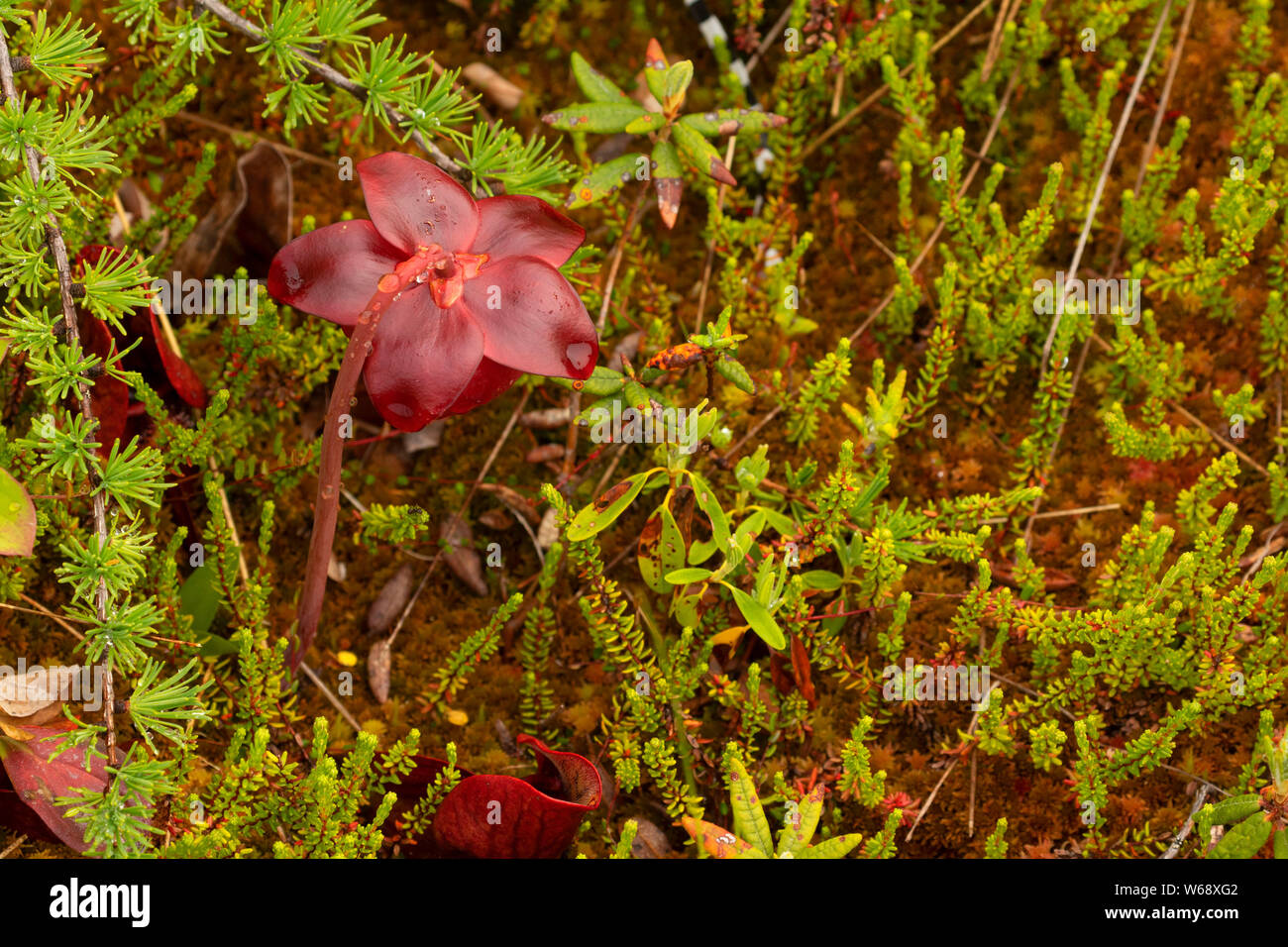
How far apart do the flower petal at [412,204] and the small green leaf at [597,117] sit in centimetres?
49

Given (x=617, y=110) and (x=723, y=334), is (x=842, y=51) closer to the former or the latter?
(x=617, y=110)

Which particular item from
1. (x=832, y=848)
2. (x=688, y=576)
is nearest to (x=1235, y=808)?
(x=832, y=848)

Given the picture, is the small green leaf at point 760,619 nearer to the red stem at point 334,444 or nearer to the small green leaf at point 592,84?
the red stem at point 334,444

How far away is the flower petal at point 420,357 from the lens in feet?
6.16

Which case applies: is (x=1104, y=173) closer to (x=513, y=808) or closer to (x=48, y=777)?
(x=513, y=808)

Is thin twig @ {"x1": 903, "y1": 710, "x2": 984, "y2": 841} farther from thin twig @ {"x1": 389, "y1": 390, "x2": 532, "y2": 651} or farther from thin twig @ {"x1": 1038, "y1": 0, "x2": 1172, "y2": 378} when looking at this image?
thin twig @ {"x1": 389, "y1": 390, "x2": 532, "y2": 651}

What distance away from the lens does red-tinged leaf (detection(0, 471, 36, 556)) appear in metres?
1.75

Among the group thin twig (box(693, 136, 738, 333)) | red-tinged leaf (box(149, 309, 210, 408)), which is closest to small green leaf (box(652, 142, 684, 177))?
thin twig (box(693, 136, 738, 333))

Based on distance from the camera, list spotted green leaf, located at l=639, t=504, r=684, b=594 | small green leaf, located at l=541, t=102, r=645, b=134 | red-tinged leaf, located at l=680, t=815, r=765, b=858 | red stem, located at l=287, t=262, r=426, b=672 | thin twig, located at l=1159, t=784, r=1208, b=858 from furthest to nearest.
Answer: small green leaf, located at l=541, t=102, r=645, b=134
spotted green leaf, located at l=639, t=504, r=684, b=594
thin twig, located at l=1159, t=784, r=1208, b=858
red-tinged leaf, located at l=680, t=815, r=765, b=858
red stem, located at l=287, t=262, r=426, b=672

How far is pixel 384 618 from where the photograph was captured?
258 centimetres

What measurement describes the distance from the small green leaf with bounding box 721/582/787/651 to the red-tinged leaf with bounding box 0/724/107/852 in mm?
1197

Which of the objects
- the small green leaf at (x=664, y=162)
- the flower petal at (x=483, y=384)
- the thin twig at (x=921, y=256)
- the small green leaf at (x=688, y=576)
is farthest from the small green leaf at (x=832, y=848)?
the small green leaf at (x=664, y=162)
